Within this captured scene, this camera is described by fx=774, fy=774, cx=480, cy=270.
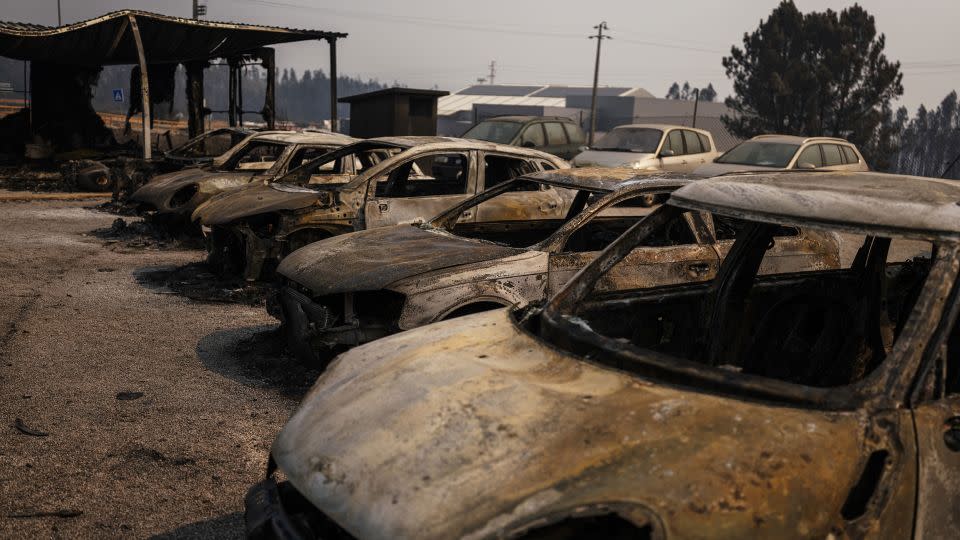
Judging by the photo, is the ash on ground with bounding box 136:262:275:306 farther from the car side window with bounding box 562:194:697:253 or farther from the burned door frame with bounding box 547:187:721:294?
the burned door frame with bounding box 547:187:721:294

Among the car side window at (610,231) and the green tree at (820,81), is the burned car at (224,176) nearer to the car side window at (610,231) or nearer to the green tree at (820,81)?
the car side window at (610,231)

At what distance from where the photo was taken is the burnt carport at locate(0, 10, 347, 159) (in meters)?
17.2

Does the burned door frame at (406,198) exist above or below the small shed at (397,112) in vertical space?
below

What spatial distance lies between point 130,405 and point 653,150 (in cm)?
1274

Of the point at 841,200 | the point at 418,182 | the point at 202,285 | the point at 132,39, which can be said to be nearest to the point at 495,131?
the point at 418,182

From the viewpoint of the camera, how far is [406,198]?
755cm

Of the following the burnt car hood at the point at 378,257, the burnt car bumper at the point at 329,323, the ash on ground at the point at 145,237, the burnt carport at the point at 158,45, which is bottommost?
→ the ash on ground at the point at 145,237

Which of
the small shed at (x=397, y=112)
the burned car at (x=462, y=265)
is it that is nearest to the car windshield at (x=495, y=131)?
the small shed at (x=397, y=112)

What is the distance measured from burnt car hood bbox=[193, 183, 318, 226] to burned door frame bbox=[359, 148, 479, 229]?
56cm

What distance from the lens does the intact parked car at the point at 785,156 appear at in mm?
13875

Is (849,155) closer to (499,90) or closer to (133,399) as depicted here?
(133,399)

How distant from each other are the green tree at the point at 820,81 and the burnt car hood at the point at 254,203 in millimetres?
30252

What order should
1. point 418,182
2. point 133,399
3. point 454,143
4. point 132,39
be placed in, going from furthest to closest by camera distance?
point 132,39
point 418,182
point 454,143
point 133,399

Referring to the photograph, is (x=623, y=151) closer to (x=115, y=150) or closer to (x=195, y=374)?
(x=195, y=374)
